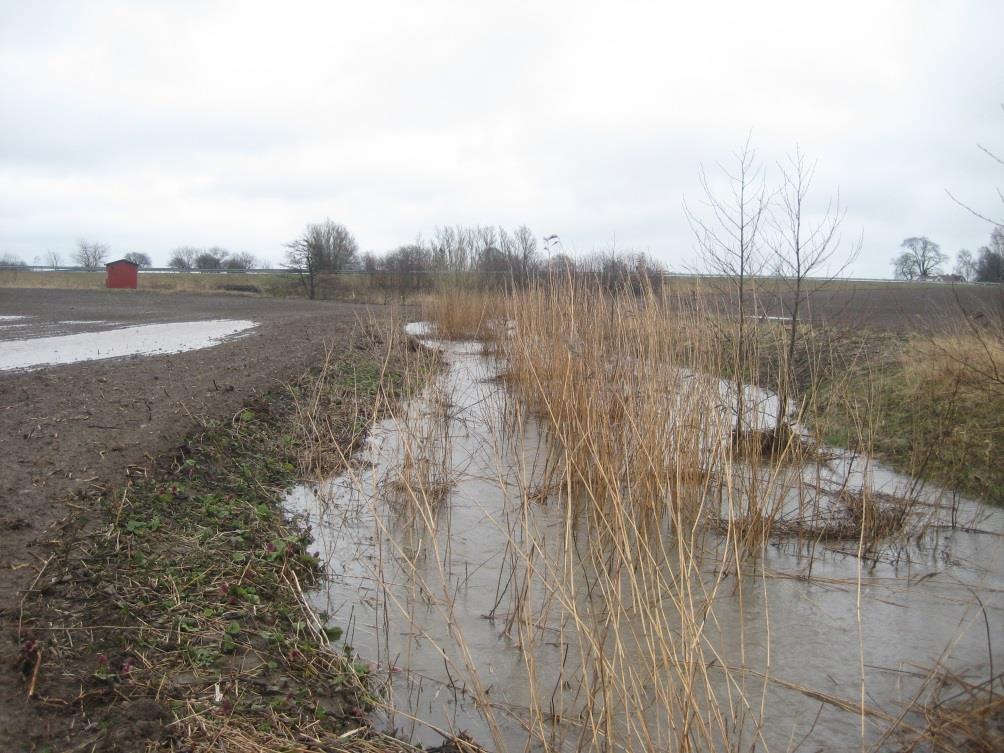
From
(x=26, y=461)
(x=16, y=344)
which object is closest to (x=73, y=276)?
(x=16, y=344)

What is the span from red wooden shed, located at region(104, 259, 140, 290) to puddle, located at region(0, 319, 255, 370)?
25.8 meters

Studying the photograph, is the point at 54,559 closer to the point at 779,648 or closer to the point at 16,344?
the point at 779,648

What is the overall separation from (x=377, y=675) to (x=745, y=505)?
2.78m

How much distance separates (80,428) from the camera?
506 cm

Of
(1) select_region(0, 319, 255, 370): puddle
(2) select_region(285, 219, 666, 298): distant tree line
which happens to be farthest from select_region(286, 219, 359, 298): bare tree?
(1) select_region(0, 319, 255, 370): puddle

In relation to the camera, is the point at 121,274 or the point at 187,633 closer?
the point at 187,633

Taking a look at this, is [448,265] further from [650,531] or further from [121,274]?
[121,274]

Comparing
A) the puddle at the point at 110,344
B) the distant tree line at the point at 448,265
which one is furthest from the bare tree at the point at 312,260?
the puddle at the point at 110,344

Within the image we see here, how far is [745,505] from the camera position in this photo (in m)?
4.98

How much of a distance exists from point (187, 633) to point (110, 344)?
9.01 meters

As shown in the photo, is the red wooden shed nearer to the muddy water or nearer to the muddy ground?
the muddy ground

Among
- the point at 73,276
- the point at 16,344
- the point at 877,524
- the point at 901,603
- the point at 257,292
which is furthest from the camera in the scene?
the point at 73,276

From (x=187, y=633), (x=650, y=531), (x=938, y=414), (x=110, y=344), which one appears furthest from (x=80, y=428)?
(x=938, y=414)

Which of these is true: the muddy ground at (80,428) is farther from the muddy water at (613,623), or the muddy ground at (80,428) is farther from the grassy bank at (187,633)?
the muddy water at (613,623)
